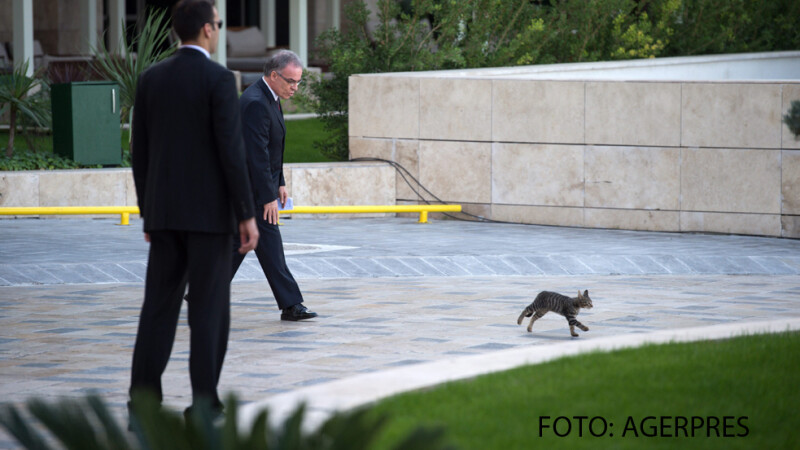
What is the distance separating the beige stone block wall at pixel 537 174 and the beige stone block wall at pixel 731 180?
1172 mm

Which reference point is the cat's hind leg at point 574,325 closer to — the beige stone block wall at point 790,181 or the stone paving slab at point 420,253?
the stone paving slab at point 420,253

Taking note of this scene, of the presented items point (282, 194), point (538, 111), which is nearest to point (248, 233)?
point (282, 194)

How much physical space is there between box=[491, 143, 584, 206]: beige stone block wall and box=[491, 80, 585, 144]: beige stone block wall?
108 millimetres

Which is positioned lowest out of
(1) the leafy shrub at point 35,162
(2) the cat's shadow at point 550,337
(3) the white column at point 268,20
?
(2) the cat's shadow at point 550,337

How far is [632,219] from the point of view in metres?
13.6

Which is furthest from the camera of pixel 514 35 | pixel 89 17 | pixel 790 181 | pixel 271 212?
pixel 89 17

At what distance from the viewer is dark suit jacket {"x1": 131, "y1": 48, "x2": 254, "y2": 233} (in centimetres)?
531

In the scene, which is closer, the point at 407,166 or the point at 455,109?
the point at 455,109

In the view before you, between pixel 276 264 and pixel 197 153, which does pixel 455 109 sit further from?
pixel 197 153

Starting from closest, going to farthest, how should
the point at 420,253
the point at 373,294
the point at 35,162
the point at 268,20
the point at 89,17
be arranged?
the point at 373,294
the point at 420,253
the point at 35,162
the point at 89,17
the point at 268,20

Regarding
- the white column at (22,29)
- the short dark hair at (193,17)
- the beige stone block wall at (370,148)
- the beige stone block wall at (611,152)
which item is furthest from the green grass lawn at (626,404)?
the white column at (22,29)

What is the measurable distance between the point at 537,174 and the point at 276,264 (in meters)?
6.23

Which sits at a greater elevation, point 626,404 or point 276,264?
point 276,264

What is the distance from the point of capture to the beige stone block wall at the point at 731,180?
512 inches
